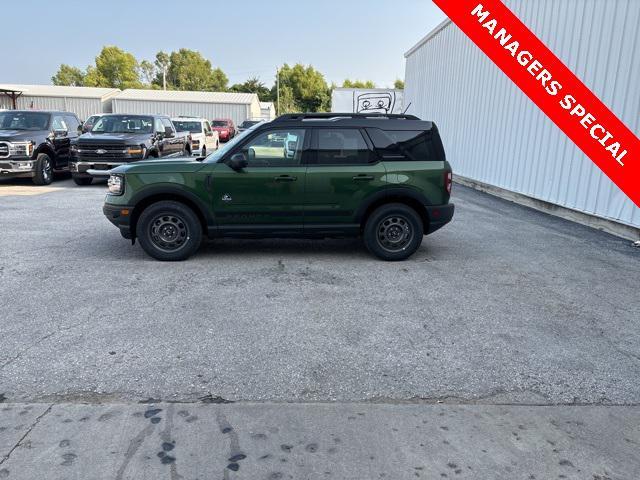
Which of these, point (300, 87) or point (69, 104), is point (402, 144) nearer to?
point (69, 104)

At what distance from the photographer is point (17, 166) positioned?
12.9m

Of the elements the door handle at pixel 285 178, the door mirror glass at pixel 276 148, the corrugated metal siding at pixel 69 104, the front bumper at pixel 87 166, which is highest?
the corrugated metal siding at pixel 69 104

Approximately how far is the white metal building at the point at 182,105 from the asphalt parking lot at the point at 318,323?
41.3m

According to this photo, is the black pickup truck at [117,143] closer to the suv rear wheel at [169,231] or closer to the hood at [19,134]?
the hood at [19,134]

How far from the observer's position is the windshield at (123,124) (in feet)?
47.0

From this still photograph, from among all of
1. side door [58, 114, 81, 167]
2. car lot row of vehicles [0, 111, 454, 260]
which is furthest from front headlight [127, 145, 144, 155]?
Result: car lot row of vehicles [0, 111, 454, 260]

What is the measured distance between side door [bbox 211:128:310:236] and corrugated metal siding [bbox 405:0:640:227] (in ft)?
18.6

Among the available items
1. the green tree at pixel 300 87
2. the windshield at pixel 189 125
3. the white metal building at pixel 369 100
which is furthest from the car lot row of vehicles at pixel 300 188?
the green tree at pixel 300 87

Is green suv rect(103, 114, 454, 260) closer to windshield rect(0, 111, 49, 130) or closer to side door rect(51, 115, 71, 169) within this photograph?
side door rect(51, 115, 71, 169)

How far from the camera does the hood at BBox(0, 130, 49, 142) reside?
1273cm

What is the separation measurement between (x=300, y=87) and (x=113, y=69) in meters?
39.7

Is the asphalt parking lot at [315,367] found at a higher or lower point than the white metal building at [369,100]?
lower

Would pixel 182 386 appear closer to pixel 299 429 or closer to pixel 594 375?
pixel 299 429

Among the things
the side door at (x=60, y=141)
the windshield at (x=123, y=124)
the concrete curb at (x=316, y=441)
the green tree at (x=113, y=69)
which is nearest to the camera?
the concrete curb at (x=316, y=441)
